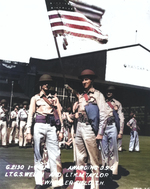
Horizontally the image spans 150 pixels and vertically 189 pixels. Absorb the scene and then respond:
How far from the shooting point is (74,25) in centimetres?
531

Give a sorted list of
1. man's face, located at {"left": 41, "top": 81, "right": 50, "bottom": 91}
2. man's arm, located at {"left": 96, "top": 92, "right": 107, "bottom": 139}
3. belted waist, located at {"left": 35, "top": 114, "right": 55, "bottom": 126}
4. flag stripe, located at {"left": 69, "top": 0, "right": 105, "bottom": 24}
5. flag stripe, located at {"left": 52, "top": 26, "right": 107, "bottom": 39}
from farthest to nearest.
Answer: flag stripe, located at {"left": 69, "top": 0, "right": 105, "bottom": 24}
flag stripe, located at {"left": 52, "top": 26, "right": 107, "bottom": 39}
man's face, located at {"left": 41, "top": 81, "right": 50, "bottom": 91}
belted waist, located at {"left": 35, "top": 114, "right": 55, "bottom": 126}
man's arm, located at {"left": 96, "top": 92, "right": 107, "bottom": 139}

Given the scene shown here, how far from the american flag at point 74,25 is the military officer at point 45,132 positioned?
1.44 meters

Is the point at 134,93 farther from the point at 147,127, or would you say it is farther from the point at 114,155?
the point at 114,155

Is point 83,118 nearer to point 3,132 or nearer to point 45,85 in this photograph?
point 45,85

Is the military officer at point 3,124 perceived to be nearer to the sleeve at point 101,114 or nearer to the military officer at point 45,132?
the military officer at point 45,132

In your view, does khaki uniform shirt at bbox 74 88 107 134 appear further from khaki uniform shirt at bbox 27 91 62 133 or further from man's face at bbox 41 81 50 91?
man's face at bbox 41 81 50 91

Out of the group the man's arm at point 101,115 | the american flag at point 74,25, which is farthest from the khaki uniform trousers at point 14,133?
the man's arm at point 101,115

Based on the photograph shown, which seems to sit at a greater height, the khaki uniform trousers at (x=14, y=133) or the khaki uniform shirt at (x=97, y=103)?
the khaki uniform shirt at (x=97, y=103)

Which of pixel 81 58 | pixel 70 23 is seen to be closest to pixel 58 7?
pixel 70 23

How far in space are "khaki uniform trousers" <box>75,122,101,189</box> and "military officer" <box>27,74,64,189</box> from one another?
45 centimetres

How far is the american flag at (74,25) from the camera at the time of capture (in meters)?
5.13

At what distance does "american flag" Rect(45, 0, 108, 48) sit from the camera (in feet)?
16.8

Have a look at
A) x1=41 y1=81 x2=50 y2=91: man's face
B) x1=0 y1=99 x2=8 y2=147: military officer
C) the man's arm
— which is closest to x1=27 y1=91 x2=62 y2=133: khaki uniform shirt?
x1=41 y1=81 x2=50 y2=91: man's face

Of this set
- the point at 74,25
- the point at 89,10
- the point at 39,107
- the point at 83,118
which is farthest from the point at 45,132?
the point at 89,10
